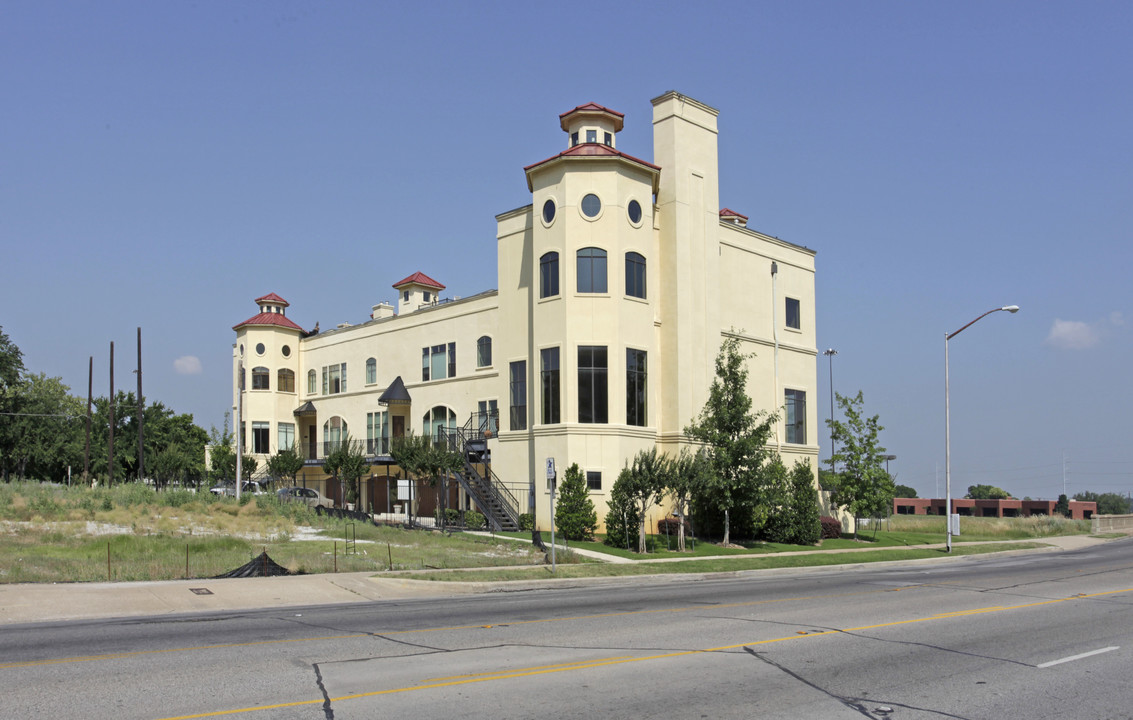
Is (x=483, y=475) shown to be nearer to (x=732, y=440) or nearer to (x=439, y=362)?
(x=439, y=362)

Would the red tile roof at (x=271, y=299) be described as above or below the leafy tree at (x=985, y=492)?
above

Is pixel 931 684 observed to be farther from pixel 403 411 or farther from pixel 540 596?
pixel 403 411

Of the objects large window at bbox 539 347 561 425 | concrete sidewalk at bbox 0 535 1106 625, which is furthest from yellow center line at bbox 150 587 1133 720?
large window at bbox 539 347 561 425

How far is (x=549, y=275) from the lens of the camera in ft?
123

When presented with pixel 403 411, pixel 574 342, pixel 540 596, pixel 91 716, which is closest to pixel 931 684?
pixel 91 716

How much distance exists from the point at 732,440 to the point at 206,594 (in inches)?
851

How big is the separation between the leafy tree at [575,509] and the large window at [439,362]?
14498 mm

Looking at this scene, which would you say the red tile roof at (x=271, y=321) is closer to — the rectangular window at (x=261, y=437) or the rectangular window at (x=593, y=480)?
the rectangular window at (x=261, y=437)

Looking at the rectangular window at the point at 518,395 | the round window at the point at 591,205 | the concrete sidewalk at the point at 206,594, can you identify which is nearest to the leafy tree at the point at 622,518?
the rectangular window at the point at 518,395

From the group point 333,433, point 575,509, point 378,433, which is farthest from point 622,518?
point 333,433

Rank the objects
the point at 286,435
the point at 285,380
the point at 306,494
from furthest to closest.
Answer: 1. the point at 285,380
2. the point at 286,435
3. the point at 306,494

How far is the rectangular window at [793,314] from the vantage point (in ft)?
154

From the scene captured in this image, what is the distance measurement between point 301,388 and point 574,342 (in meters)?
29.2

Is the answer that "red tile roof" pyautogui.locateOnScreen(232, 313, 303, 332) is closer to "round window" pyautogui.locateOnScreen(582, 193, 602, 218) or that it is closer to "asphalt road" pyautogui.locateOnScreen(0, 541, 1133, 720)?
"round window" pyautogui.locateOnScreen(582, 193, 602, 218)
